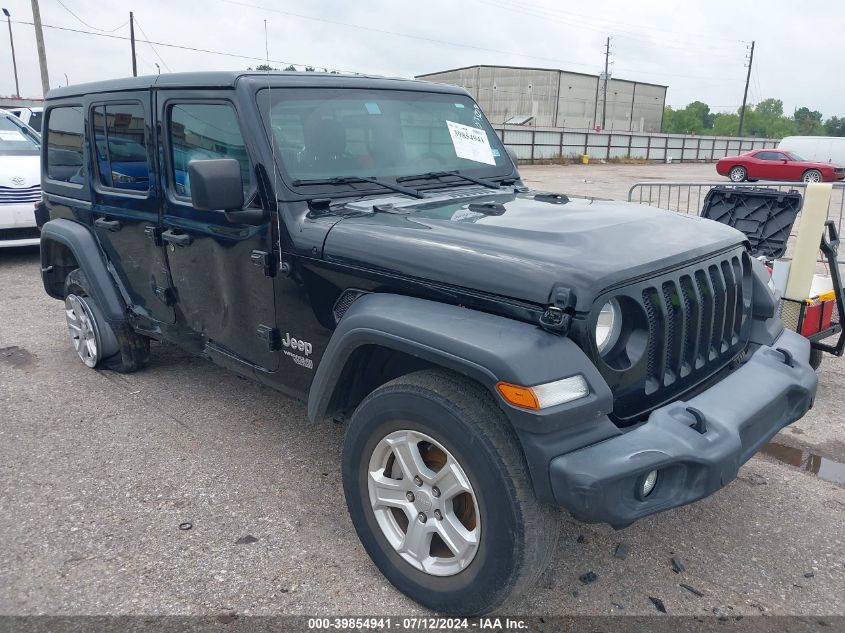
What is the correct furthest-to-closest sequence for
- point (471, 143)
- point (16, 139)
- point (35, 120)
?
point (35, 120)
point (16, 139)
point (471, 143)

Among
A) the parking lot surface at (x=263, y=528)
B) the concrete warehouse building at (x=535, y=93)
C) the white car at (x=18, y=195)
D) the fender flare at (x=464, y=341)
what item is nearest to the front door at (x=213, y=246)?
the parking lot surface at (x=263, y=528)

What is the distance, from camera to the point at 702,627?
101 inches

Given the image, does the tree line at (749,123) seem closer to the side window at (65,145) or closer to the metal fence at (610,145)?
the metal fence at (610,145)

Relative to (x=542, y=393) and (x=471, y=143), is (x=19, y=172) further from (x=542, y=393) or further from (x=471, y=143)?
(x=542, y=393)

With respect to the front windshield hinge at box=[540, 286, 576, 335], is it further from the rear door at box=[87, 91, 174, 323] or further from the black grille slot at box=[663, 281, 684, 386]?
the rear door at box=[87, 91, 174, 323]

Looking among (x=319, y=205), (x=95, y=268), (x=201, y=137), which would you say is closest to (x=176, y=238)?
(x=201, y=137)

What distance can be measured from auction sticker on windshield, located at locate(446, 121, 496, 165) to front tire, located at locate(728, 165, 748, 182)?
26.9m

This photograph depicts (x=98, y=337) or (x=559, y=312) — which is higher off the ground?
(x=559, y=312)

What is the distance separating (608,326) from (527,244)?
1.37ft

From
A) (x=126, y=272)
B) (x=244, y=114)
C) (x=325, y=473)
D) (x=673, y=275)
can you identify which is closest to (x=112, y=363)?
(x=126, y=272)

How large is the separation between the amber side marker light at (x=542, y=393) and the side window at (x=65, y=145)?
12.3 feet

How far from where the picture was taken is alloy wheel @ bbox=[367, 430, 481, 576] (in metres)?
2.42

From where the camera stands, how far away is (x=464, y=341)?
2.23 metres

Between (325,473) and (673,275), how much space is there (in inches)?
82.1
